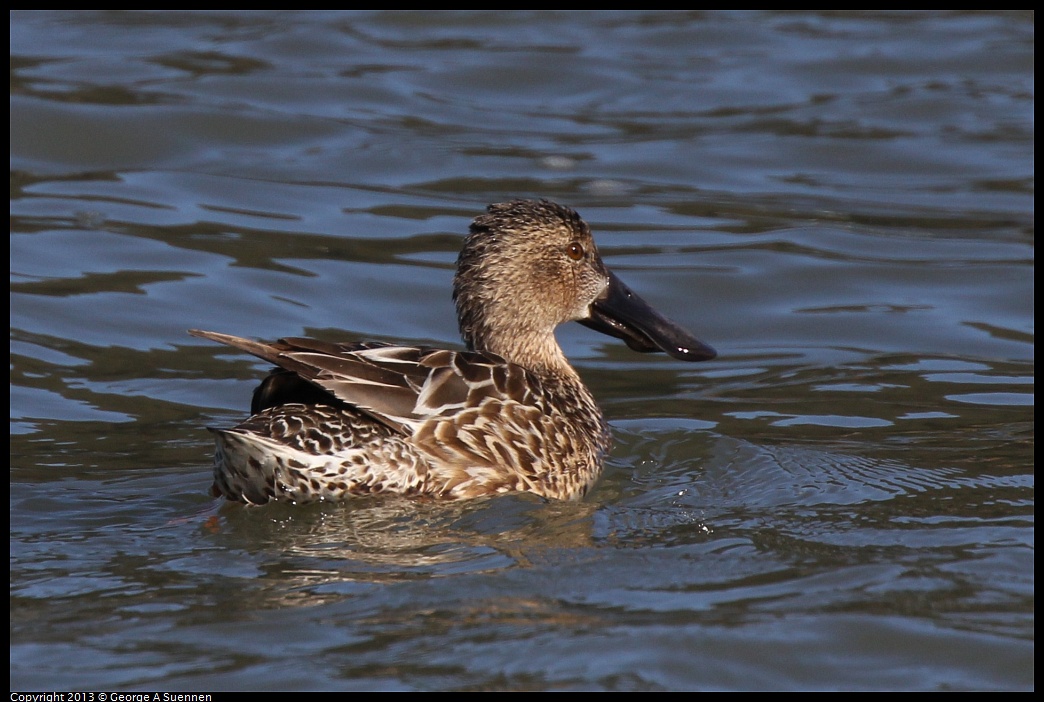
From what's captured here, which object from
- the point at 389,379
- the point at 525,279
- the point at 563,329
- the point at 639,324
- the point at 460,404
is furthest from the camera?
the point at 563,329

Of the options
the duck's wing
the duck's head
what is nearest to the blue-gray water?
the duck's wing

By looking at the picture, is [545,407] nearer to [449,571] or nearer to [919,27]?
[449,571]

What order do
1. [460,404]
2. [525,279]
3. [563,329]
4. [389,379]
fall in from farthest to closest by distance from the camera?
[563,329], [525,279], [460,404], [389,379]

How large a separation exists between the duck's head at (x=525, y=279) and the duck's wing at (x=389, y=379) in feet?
2.04

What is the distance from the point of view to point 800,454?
21.8ft

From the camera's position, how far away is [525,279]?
6.73 meters

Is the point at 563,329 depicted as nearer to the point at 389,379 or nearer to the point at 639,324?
the point at 639,324

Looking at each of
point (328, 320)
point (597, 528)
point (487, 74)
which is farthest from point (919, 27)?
point (597, 528)

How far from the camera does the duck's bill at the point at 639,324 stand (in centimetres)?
714

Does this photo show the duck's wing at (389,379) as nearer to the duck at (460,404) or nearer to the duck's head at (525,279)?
the duck at (460,404)

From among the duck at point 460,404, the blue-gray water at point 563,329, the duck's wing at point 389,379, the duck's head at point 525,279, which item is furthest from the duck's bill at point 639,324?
the duck's wing at point 389,379

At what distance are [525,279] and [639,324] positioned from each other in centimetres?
67

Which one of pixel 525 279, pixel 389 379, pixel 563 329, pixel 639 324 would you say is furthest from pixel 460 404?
pixel 563 329

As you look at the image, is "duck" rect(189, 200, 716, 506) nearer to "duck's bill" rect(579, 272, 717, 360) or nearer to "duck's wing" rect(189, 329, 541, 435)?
"duck's wing" rect(189, 329, 541, 435)
